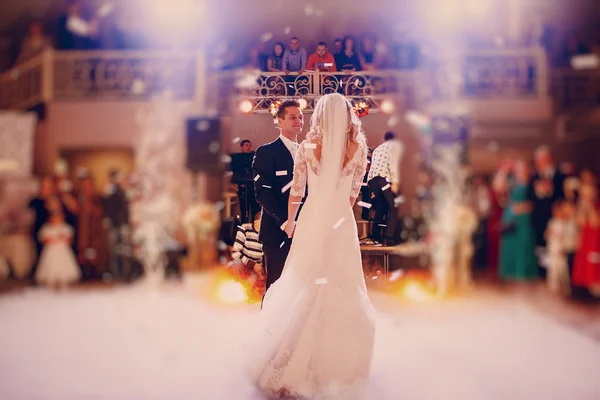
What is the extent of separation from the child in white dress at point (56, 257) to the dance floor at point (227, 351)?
0.88 metres

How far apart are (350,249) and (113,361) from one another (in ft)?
6.60

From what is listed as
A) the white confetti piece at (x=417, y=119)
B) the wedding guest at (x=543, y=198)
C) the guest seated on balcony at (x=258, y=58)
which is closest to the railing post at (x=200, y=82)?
the white confetti piece at (x=417, y=119)

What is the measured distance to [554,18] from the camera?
8.16 metres

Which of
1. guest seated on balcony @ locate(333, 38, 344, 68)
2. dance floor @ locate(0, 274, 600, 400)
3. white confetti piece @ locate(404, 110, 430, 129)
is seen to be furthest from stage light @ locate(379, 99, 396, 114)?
white confetti piece @ locate(404, 110, 430, 129)

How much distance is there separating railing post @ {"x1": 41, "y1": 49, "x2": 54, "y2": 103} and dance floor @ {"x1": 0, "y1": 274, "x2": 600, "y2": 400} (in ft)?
12.2

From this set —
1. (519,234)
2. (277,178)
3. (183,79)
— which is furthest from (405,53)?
(277,178)

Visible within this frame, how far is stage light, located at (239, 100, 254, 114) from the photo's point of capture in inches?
87.1

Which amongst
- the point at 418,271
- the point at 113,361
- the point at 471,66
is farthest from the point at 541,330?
the point at 471,66

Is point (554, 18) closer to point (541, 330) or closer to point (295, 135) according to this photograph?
point (541, 330)

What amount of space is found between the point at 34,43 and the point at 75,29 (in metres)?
0.83

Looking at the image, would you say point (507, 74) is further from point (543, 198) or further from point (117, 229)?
point (117, 229)

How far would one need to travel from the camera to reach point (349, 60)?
7.21 ft

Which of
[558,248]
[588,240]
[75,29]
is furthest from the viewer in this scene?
[75,29]

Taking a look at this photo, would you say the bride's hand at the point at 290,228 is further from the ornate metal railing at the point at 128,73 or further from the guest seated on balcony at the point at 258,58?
the ornate metal railing at the point at 128,73
